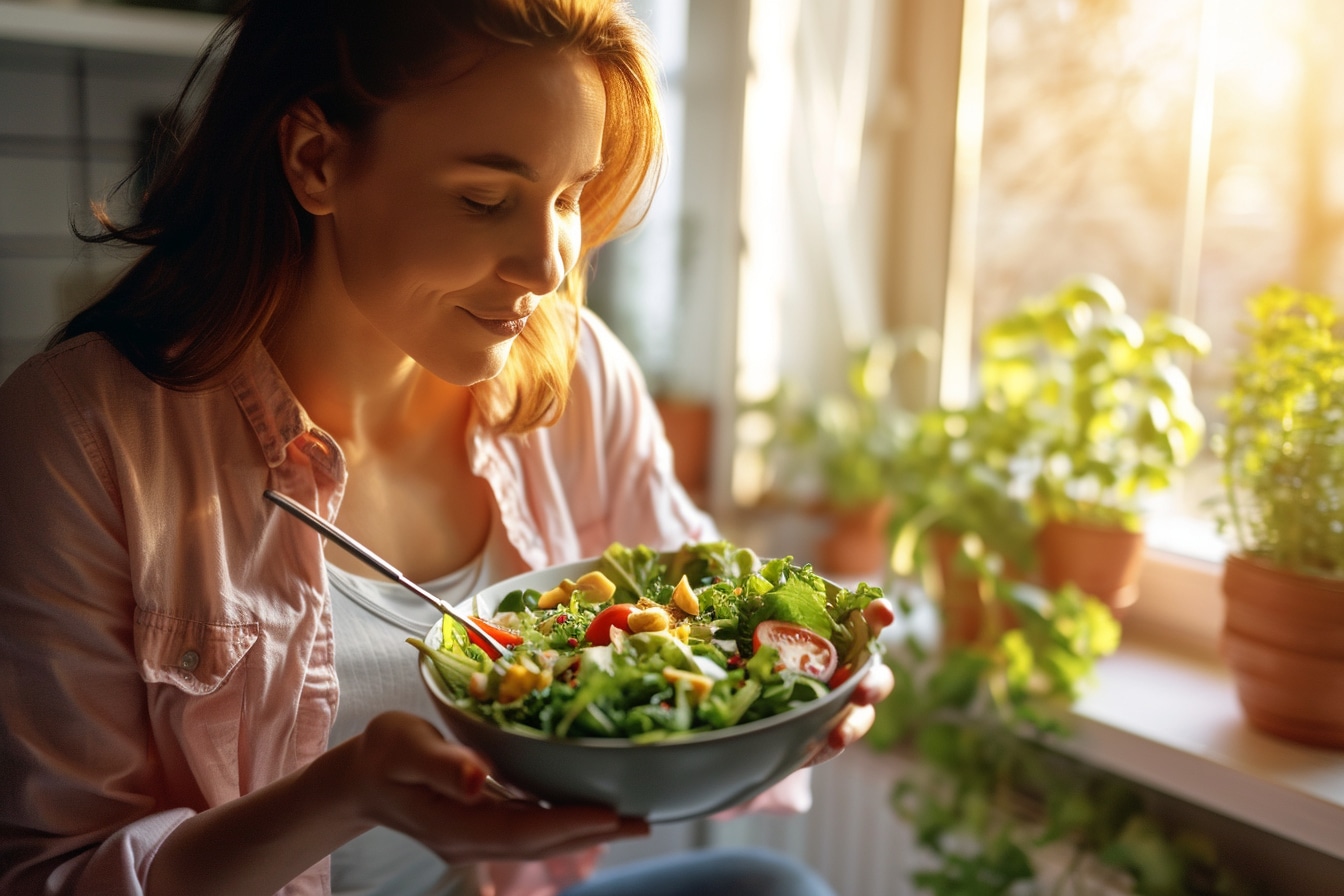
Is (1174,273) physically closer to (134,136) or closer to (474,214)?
(474,214)

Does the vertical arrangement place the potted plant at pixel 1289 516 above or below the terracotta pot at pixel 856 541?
above

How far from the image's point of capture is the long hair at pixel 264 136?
2.82ft

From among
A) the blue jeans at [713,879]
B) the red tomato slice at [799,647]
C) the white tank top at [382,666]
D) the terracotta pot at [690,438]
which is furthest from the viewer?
the terracotta pot at [690,438]

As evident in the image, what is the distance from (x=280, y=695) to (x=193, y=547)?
160mm

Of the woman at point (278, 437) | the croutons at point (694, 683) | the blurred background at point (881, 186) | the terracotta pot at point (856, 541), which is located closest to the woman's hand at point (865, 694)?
the woman at point (278, 437)

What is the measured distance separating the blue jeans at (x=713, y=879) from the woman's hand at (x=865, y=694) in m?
0.49

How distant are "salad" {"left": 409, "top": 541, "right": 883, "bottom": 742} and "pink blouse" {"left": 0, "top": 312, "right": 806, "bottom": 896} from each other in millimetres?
235

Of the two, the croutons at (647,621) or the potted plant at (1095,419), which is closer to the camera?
the croutons at (647,621)

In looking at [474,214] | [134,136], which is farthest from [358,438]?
[134,136]

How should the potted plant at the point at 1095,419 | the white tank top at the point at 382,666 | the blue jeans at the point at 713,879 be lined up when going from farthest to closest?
the potted plant at the point at 1095,419
the blue jeans at the point at 713,879
the white tank top at the point at 382,666

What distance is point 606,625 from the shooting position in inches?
32.4

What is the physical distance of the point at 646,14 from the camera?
1.11 m

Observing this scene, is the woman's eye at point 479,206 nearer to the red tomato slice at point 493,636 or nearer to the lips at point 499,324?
the lips at point 499,324

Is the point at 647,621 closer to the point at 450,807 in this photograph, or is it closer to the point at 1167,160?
the point at 450,807
